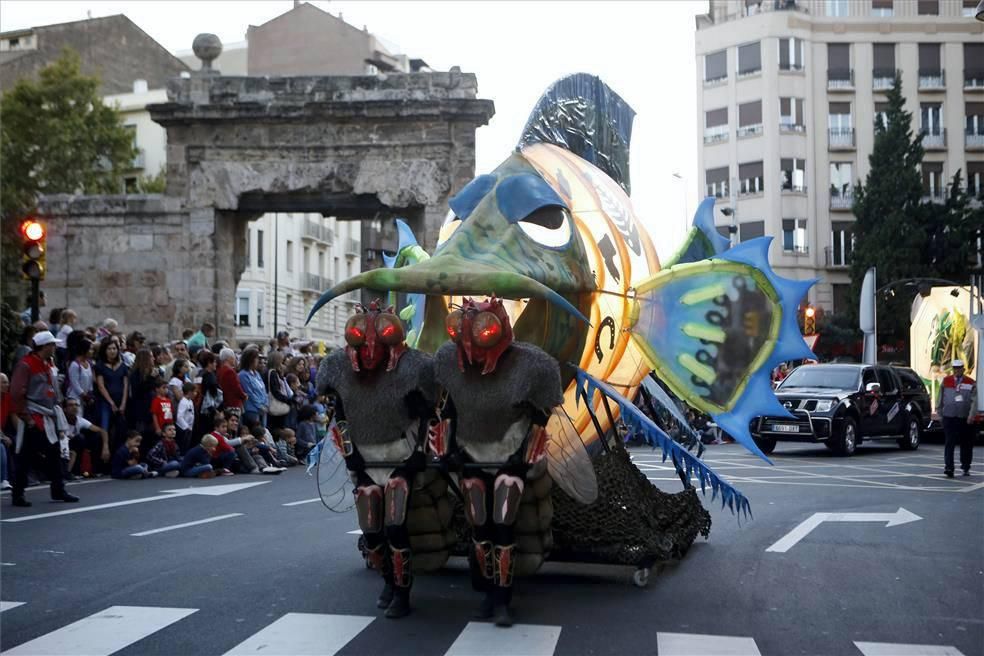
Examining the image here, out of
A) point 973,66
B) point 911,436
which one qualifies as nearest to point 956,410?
point 911,436

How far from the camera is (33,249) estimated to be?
1584cm

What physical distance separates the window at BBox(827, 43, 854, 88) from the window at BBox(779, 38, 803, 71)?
64.3 inches

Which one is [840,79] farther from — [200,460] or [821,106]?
[200,460]

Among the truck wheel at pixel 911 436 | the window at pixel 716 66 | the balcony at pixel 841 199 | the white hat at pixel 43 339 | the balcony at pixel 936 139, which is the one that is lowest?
the truck wheel at pixel 911 436

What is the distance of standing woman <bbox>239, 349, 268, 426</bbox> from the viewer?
1794 cm

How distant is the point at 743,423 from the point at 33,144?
45.6 meters

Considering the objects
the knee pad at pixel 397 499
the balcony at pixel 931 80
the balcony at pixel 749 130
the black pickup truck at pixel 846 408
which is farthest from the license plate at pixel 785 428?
the balcony at pixel 931 80

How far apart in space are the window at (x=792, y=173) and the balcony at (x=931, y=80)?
23.5ft

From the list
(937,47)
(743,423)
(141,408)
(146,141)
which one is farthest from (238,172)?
(937,47)

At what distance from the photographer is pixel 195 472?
16.1 metres

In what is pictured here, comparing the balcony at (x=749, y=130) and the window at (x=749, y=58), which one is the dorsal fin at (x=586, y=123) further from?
the window at (x=749, y=58)

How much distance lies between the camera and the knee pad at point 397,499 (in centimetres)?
659

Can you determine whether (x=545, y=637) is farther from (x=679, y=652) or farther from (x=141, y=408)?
(x=141, y=408)

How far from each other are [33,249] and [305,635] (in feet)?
36.9
